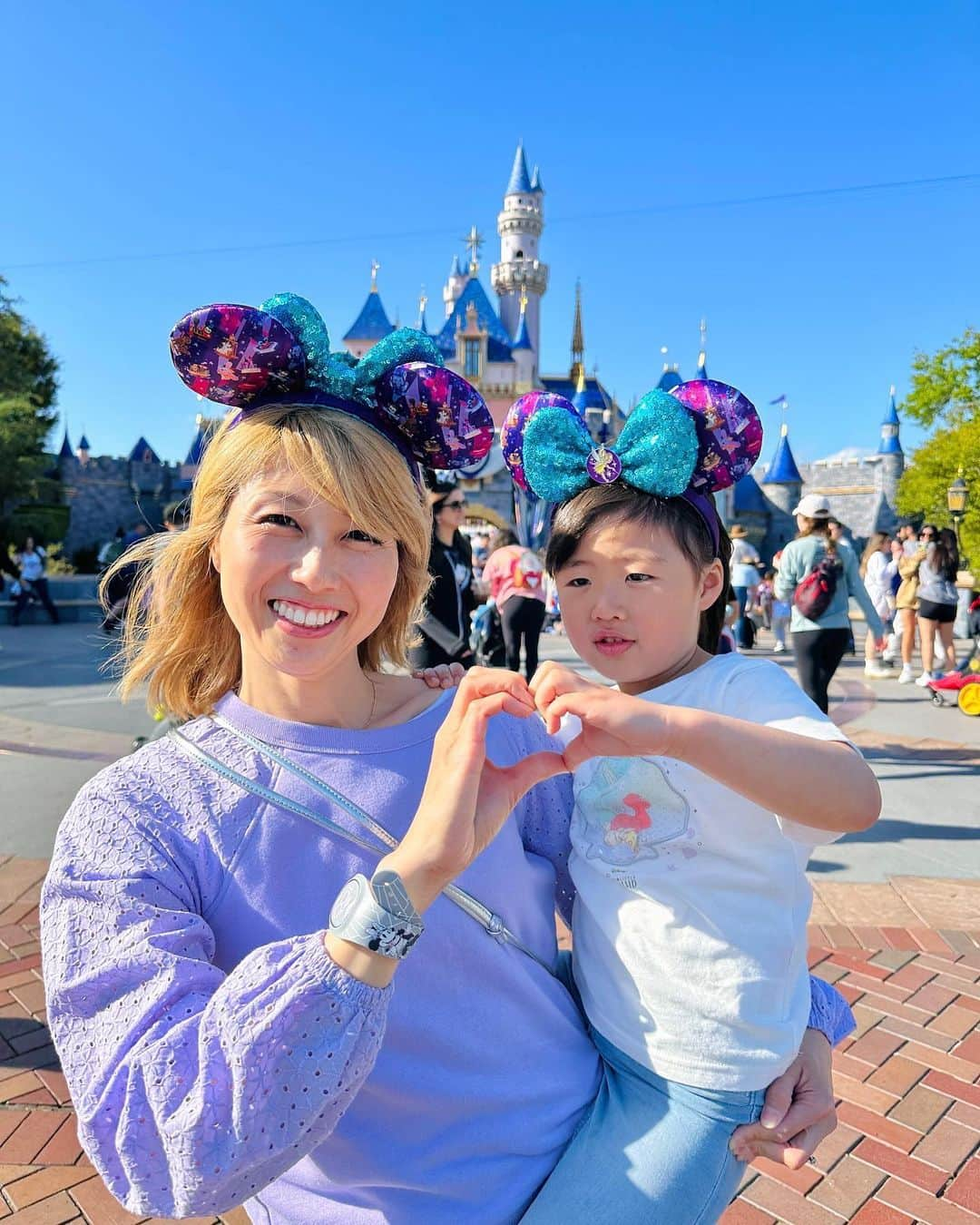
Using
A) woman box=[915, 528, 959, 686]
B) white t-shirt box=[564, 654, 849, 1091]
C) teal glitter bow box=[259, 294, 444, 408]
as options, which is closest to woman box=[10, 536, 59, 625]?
woman box=[915, 528, 959, 686]

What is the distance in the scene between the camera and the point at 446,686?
4.95 ft

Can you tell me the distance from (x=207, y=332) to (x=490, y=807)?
2.61 feet

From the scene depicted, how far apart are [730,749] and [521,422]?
85 cm

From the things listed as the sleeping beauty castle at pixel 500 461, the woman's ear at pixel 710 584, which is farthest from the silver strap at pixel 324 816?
the sleeping beauty castle at pixel 500 461

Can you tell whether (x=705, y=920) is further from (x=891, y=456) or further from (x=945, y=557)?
(x=891, y=456)

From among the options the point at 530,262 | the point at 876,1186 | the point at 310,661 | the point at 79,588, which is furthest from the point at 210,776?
the point at 530,262

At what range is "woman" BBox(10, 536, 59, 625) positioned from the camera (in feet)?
43.1

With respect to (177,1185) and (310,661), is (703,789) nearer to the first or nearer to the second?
(310,661)

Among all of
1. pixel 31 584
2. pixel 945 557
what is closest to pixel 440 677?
pixel 945 557

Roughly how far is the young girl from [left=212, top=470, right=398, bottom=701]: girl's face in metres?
0.35

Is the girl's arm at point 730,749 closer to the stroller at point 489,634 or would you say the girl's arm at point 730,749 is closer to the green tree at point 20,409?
the stroller at point 489,634

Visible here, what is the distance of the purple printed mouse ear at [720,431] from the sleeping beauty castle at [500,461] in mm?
32242

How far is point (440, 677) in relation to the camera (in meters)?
1.53

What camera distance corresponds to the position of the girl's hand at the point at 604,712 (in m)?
0.97
